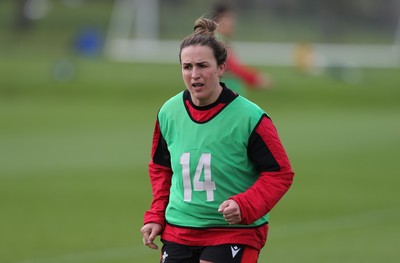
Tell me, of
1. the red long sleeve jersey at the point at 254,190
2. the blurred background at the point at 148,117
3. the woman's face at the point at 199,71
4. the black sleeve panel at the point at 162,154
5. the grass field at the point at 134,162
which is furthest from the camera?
the blurred background at the point at 148,117

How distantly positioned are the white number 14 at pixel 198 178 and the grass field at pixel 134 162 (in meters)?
4.58

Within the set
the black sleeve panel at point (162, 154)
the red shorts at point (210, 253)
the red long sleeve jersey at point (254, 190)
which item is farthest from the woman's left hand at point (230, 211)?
the black sleeve panel at point (162, 154)

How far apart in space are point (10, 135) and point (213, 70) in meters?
18.0

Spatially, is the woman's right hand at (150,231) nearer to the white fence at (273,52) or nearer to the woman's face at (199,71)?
the woman's face at (199,71)

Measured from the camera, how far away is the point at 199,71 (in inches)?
236

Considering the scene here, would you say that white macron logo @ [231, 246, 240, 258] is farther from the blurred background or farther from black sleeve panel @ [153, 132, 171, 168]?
the blurred background

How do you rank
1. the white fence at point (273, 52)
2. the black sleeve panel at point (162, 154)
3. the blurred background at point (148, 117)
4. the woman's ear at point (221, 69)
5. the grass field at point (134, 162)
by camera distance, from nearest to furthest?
1. the woman's ear at point (221, 69)
2. the black sleeve panel at point (162, 154)
3. the grass field at point (134, 162)
4. the blurred background at point (148, 117)
5. the white fence at point (273, 52)

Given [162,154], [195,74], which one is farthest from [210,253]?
[195,74]

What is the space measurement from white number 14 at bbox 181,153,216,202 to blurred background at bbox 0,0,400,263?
463 centimetres

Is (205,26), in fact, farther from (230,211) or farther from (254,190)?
(230,211)

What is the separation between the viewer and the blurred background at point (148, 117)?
1230 cm

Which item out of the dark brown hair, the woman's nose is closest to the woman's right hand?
the woman's nose

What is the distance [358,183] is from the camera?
17.0 m

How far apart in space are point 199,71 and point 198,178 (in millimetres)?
628
